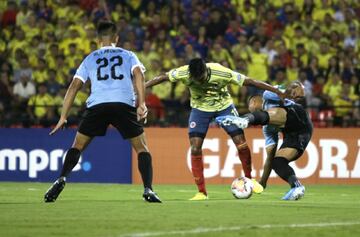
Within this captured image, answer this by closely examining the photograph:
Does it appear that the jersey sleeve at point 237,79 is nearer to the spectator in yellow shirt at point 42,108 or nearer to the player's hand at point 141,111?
the player's hand at point 141,111

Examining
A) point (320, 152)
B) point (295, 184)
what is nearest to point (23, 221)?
point (295, 184)

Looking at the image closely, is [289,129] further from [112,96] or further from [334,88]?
[334,88]

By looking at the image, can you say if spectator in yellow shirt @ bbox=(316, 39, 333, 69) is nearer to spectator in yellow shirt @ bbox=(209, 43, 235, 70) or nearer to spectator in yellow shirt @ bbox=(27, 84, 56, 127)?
spectator in yellow shirt @ bbox=(209, 43, 235, 70)

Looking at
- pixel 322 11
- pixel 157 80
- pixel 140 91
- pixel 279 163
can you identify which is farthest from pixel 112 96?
pixel 322 11

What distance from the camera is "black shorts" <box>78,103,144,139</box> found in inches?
493

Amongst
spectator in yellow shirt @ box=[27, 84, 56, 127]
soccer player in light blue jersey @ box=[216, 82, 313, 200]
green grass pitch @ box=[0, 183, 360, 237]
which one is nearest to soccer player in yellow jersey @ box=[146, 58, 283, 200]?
soccer player in light blue jersey @ box=[216, 82, 313, 200]

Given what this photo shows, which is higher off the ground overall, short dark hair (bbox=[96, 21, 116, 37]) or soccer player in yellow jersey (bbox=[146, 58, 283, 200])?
short dark hair (bbox=[96, 21, 116, 37])

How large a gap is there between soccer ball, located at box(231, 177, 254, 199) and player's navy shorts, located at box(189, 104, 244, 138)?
790 mm

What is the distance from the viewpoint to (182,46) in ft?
76.8

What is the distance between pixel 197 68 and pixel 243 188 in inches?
72.1

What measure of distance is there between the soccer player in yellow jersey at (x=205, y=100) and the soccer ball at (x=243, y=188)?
1.55ft

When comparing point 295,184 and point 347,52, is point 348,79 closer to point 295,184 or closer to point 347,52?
point 347,52

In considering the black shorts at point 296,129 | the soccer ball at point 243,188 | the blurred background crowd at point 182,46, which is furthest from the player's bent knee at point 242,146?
the blurred background crowd at point 182,46

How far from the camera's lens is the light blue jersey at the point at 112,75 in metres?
12.5
